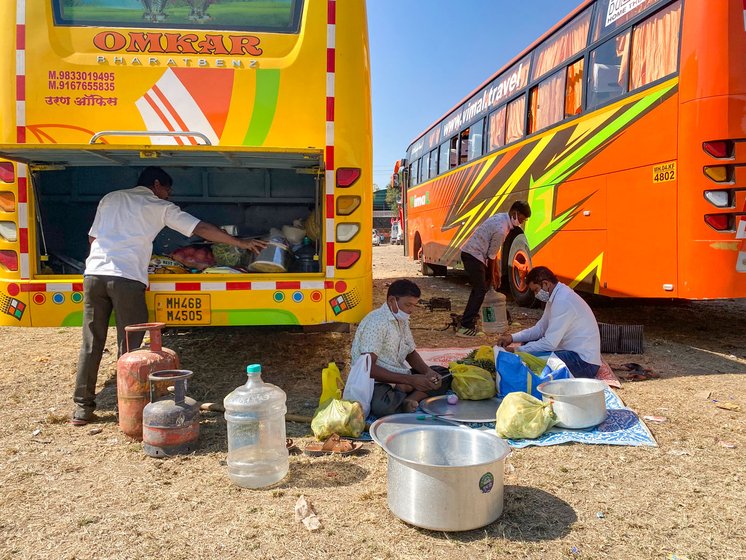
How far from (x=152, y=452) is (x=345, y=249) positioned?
1914mm

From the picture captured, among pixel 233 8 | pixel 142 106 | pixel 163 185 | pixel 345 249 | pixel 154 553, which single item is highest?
pixel 233 8

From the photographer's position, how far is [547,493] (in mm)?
3043

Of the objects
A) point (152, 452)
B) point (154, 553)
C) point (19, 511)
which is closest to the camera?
point (154, 553)

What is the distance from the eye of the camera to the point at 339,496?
302cm

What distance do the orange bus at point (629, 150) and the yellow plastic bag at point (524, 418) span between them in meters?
2.29

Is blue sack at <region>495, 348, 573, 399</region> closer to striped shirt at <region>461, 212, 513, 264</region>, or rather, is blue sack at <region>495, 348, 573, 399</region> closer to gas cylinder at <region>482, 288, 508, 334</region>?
gas cylinder at <region>482, 288, 508, 334</region>

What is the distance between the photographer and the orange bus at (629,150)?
5.02 metres

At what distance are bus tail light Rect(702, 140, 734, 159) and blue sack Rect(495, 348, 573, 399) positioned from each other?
2.29 meters

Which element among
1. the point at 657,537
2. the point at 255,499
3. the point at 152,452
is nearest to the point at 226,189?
the point at 152,452

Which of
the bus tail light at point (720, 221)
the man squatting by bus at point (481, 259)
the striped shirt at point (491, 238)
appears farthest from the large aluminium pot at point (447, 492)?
the striped shirt at point (491, 238)

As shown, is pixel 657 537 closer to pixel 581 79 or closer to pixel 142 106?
pixel 142 106

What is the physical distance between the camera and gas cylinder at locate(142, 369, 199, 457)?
137 inches

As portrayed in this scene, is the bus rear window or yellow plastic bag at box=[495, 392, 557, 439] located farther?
the bus rear window

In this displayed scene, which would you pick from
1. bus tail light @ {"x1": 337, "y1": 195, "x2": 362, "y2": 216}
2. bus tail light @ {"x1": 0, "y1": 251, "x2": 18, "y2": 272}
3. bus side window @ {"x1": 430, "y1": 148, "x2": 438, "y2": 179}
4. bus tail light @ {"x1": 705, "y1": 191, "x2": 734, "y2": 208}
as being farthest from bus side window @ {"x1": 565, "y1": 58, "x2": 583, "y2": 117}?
bus side window @ {"x1": 430, "y1": 148, "x2": 438, "y2": 179}
